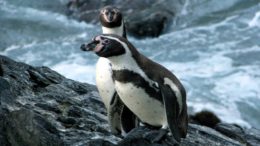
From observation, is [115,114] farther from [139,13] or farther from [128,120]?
[139,13]

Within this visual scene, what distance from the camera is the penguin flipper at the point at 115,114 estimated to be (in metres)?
5.69

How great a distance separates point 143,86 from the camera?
5.27m

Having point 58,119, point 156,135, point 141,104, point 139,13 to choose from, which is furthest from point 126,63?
point 139,13

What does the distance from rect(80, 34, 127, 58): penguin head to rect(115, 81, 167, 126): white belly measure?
0.24 meters

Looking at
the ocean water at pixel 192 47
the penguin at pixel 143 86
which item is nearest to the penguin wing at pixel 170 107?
the penguin at pixel 143 86

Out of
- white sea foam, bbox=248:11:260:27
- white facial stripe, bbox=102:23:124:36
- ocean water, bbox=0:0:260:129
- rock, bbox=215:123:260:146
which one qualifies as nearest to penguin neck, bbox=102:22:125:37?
white facial stripe, bbox=102:23:124:36

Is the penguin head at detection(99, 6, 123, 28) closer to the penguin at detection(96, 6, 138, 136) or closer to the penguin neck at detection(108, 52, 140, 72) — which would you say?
the penguin at detection(96, 6, 138, 136)

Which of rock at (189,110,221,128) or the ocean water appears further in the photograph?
the ocean water

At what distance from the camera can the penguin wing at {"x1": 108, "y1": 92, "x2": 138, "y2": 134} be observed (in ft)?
18.6

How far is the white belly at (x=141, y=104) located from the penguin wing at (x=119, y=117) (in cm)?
29

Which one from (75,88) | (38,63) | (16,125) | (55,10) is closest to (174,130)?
(16,125)

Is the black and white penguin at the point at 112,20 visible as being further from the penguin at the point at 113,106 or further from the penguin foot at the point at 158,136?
the penguin foot at the point at 158,136

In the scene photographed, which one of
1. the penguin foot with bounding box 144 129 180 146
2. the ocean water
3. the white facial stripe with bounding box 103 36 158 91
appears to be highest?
the ocean water

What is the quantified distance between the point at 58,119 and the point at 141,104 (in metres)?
0.73
